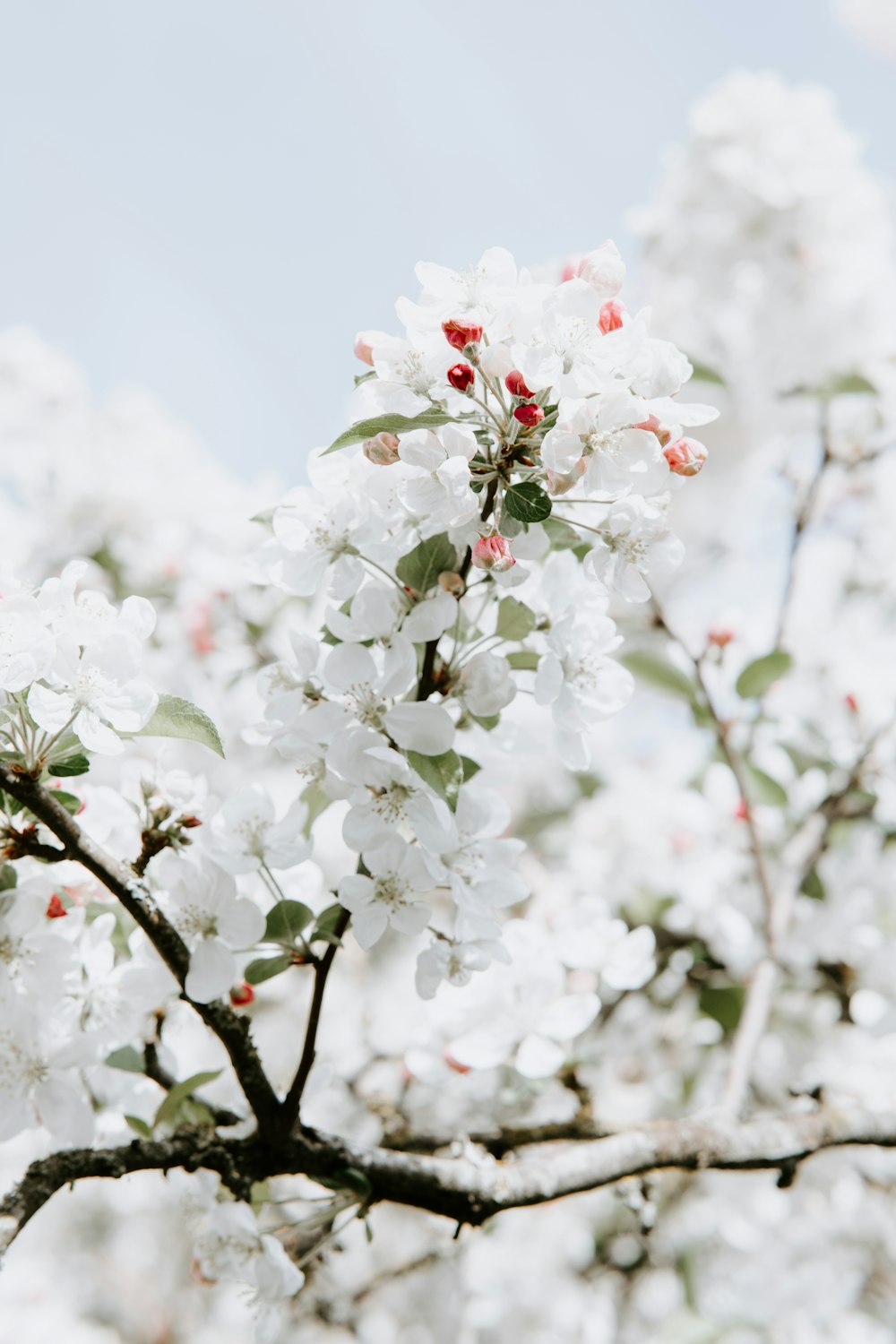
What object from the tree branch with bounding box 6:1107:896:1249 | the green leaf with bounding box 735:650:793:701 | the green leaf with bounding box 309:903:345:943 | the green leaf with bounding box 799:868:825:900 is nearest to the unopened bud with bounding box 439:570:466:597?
the green leaf with bounding box 309:903:345:943

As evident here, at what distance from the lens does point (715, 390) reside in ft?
8.87

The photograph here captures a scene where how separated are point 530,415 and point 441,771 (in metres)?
0.25

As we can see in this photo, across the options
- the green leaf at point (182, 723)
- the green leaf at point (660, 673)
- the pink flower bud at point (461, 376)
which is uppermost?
the green leaf at point (660, 673)

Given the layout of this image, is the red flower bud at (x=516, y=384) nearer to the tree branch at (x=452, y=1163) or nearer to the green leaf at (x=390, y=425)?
the green leaf at (x=390, y=425)

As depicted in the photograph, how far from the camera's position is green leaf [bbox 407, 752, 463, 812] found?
0.69 m

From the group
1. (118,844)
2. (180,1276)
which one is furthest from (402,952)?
(118,844)

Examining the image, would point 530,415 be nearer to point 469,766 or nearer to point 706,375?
point 469,766

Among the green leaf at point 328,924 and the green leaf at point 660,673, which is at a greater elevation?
the green leaf at point 660,673

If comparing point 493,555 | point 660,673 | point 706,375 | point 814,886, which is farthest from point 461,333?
point 814,886

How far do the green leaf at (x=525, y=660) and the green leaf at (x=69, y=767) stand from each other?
1.12 feet

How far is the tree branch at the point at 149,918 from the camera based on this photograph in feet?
2.14

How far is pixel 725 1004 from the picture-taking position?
1.65 meters

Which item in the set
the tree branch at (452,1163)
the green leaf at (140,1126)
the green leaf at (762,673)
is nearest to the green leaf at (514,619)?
the tree branch at (452,1163)

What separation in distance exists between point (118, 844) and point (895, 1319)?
2832 millimetres
